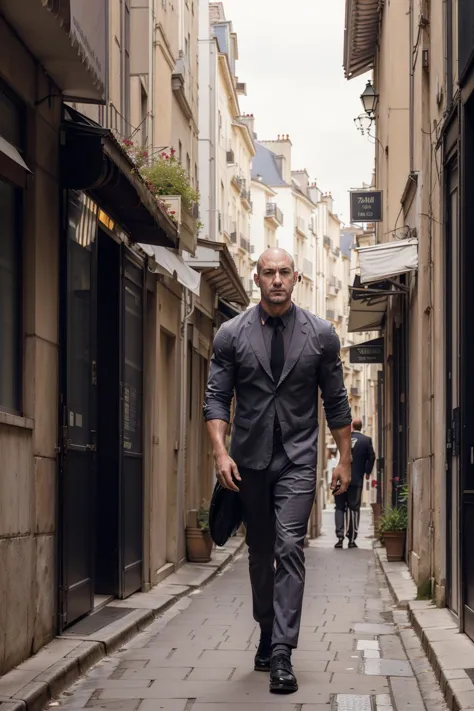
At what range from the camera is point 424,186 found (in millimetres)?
12219

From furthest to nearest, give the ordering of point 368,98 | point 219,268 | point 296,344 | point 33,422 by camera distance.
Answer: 1. point 368,98
2. point 219,268
3. point 33,422
4. point 296,344

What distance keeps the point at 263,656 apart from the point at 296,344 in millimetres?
1729

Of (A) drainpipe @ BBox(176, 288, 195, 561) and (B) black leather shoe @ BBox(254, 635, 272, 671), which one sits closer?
(B) black leather shoe @ BBox(254, 635, 272, 671)

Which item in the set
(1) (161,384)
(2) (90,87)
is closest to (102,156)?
(2) (90,87)

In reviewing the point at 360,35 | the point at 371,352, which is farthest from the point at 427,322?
the point at 360,35

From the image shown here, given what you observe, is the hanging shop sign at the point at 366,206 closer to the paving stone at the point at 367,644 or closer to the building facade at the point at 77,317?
the building facade at the point at 77,317

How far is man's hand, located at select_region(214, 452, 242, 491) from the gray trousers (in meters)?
0.14

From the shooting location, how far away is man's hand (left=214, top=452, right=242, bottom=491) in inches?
283

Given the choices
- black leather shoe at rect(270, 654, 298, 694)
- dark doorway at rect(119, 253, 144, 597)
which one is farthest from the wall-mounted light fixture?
black leather shoe at rect(270, 654, 298, 694)

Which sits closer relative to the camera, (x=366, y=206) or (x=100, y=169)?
(x=100, y=169)

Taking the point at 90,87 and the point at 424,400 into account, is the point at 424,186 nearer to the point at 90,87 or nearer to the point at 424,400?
the point at 424,400

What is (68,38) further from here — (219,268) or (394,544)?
(219,268)

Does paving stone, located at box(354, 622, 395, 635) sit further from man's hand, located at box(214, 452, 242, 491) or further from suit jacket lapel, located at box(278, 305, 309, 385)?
suit jacket lapel, located at box(278, 305, 309, 385)

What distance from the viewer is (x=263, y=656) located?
7.55 meters
